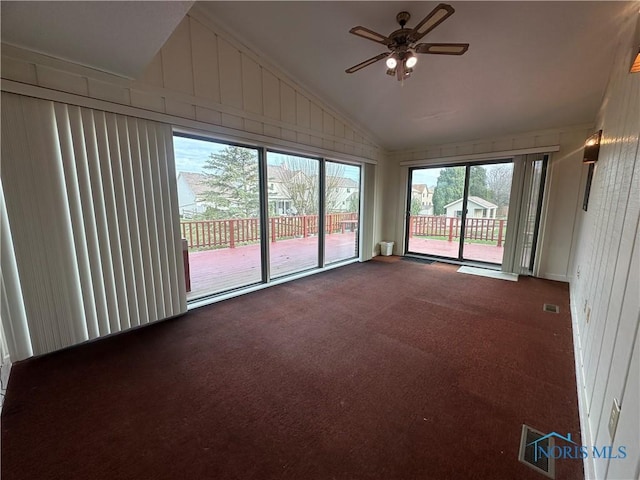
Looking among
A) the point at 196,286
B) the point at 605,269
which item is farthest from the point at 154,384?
the point at 605,269

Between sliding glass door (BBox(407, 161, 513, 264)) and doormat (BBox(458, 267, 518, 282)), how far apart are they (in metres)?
0.39

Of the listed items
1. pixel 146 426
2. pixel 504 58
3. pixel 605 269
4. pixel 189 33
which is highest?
pixel 189 33

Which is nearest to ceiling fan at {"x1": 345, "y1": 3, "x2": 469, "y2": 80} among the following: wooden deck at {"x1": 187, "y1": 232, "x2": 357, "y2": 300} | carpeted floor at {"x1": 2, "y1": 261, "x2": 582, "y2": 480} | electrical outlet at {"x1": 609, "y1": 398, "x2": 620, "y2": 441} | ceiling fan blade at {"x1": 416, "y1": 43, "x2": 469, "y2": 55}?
ceiling fan blade at {"x1": 416, "y1": 43, "x2": 469, "y2": 55}

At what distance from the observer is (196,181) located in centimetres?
312

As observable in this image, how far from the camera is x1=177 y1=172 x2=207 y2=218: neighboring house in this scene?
9.68 feet

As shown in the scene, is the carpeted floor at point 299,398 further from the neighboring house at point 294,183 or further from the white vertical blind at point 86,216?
the neighboring house at point 294,183

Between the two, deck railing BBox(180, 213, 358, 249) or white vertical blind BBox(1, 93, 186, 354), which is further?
deck railing BBox(180, 213, 358, 249)

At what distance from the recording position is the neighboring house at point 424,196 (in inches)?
216

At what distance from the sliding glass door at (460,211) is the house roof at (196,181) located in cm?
415

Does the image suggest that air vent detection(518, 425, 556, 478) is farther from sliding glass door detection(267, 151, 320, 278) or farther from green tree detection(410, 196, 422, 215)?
green tree detection(410, 196, 422, 215)

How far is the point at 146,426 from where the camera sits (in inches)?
58.1

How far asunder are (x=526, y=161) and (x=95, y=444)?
5.61 m

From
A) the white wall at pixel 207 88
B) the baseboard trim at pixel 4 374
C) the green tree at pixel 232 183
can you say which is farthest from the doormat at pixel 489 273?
the baseboard trim at pixel 4 374

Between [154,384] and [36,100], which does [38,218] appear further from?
[154,384]
